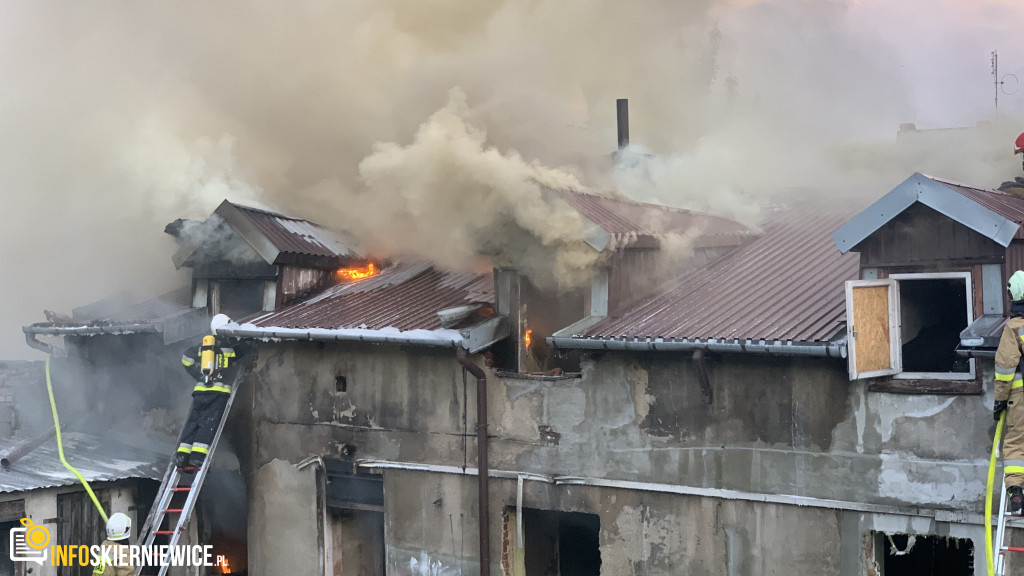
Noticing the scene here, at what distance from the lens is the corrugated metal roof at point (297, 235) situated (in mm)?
12758

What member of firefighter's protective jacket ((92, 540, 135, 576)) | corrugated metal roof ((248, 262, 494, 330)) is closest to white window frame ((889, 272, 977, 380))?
corrugated metal roof ((248, 262, 494, 330))

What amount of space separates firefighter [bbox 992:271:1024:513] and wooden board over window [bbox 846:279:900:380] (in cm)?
126

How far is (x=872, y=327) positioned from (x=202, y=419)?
26.6 ft

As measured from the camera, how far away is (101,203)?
52.7 ft

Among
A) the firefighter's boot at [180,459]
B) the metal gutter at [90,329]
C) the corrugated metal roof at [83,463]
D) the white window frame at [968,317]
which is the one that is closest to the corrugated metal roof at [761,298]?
the white window frame at [968,317]

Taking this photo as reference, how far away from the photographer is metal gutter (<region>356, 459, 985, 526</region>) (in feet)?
26.6

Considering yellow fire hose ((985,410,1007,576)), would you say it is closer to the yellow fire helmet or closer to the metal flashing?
the yellow fire helmet

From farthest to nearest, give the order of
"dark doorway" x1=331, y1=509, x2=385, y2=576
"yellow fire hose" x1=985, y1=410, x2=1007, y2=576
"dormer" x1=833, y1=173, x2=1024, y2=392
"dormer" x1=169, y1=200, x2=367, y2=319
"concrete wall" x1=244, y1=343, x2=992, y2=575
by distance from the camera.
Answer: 1. "dormer" x1=169, y1=200, x2=367, y2=319
2. "dark doorway" x1=331, y1=509, x2=385, y2=576
3. "concrete wall" x1=244, y1=343, x2=992, y2=575
4. "dormer" x1=833, y1=173, x2=1024, y2=392
5. "yellow fire hose" x1=985, y1=410, x2=1007, y2=576

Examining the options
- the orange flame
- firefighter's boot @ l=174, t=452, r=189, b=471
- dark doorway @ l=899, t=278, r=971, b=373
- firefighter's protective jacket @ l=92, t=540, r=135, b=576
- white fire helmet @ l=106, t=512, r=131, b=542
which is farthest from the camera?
the orange flame

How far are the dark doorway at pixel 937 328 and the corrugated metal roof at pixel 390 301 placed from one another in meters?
4.81

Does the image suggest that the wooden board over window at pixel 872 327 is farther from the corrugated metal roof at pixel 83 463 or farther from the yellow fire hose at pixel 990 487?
the corrugated metal roof at pixel 83 463

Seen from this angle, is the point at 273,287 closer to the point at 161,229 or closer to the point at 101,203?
the point at 161,229

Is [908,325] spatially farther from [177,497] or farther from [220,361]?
[177,497]

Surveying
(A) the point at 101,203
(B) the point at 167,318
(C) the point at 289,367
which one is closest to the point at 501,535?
(C) the point at 289,367
